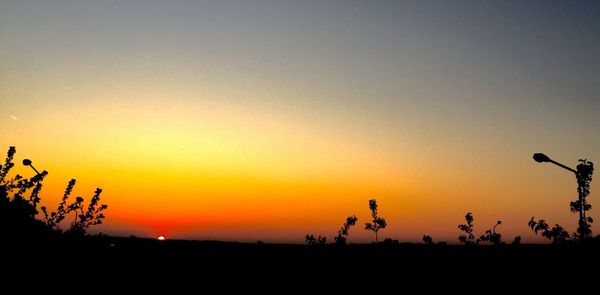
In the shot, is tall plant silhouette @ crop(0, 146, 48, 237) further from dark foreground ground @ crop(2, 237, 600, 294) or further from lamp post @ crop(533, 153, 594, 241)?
lamp post @ crop(533, 153, 594, 241)

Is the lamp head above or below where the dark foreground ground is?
above

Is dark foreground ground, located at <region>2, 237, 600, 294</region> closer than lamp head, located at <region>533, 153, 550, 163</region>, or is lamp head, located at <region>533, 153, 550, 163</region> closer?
dark foreground ground, located at <region>2, 237, 600, 294</region>

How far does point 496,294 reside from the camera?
17.6 metres

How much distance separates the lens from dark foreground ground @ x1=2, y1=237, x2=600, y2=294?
720 inches

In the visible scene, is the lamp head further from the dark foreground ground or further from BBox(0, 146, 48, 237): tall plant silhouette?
BBox(0, 146, 48, 237): tall plant silhouette

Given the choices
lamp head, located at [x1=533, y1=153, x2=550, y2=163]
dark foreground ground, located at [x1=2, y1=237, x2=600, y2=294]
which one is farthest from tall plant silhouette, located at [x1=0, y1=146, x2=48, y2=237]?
lamp head, located at [x1=533, y1=153, x2=550, y2=163]

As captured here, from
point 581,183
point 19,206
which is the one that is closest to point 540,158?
point 581,183

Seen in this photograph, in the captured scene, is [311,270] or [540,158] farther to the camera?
[311,270]

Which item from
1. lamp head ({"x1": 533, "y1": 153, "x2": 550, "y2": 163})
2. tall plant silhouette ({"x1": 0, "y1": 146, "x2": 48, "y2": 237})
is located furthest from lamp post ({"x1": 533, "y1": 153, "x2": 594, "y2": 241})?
tall plant silhouette ({"x1": 0, "y1": 146, "x2": 48, "y2": 237})

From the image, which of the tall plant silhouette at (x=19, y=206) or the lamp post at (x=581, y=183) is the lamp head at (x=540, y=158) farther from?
the tall plant silhouette at (x=19, y=206)

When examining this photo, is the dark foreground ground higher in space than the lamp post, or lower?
lower

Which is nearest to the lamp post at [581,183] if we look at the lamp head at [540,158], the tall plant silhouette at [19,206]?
the lamp head at [540,158]

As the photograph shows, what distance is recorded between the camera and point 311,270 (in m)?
21.0

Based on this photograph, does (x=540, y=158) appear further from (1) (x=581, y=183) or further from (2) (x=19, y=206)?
(2) (x=19, y=206)
